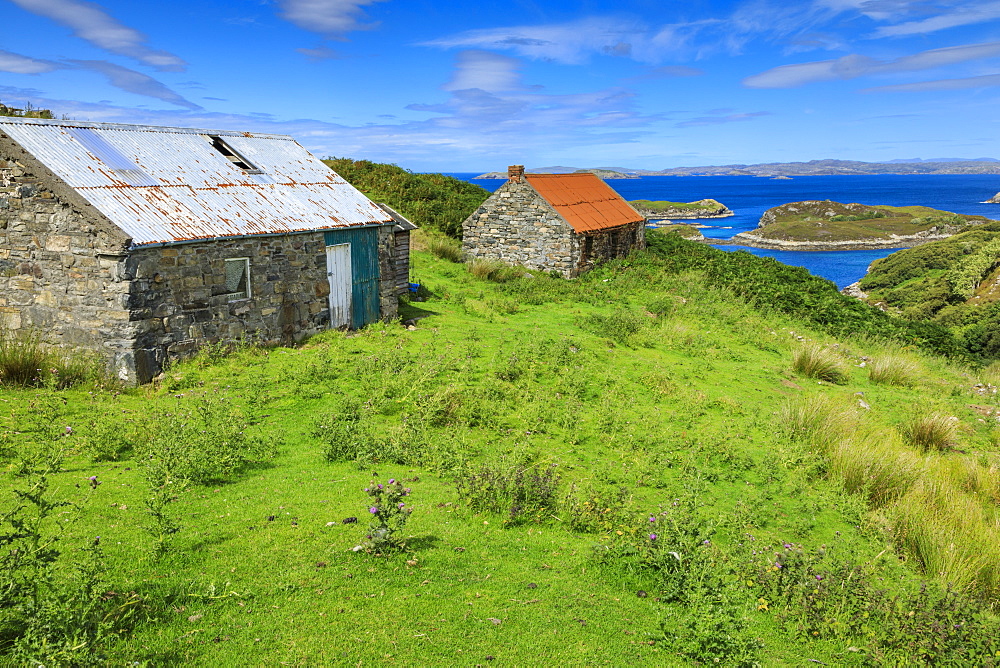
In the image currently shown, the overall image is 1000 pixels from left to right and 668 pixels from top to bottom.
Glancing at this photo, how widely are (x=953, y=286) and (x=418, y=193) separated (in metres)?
33.5

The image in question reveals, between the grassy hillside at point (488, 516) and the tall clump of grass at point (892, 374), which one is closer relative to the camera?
the grassy hillside at point (488, 516)

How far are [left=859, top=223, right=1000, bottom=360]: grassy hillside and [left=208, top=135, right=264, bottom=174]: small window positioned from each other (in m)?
28.6

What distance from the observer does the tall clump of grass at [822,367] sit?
56.9 feet

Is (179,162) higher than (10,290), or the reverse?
(179,162)

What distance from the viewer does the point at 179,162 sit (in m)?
14.9

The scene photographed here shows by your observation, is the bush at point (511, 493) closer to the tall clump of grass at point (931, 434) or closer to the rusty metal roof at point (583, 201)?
the tall clump of grass at point (931, 434)

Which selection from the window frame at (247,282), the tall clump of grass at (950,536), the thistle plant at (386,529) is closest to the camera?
the thistle plant at (386,529)

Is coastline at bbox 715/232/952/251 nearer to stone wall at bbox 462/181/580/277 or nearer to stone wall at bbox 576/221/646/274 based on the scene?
stone wall at bbox 576/221/646/274

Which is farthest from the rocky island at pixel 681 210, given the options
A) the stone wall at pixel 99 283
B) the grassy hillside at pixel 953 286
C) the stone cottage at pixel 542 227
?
the stone wall at pixel 99 283

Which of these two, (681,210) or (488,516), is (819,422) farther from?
(681,210)

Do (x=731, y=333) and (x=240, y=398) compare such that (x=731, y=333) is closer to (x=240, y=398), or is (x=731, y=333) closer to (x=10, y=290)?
(x=240, y=398)

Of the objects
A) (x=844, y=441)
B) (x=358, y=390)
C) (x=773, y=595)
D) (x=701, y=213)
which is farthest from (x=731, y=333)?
(x=701, y=213)

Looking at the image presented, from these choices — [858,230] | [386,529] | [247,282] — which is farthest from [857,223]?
[386,529]

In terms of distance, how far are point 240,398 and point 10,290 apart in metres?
5.64
